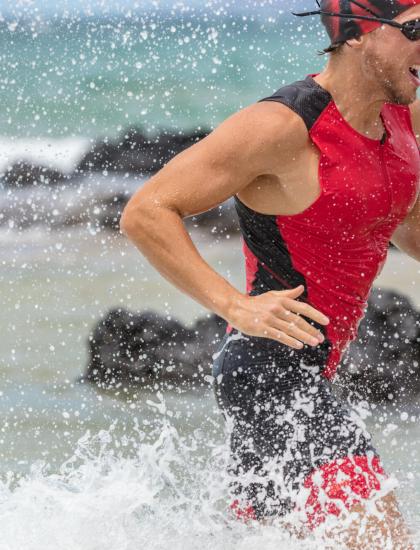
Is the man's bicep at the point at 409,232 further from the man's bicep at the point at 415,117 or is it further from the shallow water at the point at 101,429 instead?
the shallow water at the point at 101,429

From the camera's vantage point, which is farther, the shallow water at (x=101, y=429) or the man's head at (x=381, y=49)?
the shallow water at (x=101, y=429)

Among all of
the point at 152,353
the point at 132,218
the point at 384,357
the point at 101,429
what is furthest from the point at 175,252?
the point at 152,353

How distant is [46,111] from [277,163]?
1499cm

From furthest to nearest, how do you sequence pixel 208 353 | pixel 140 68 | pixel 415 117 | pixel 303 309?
pixel 140 68, pixel 208 353, pixel 415 117, pixel 303 309

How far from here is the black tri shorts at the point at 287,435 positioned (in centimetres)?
258

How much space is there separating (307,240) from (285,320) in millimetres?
413

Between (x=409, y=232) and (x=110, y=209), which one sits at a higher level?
(x=110, y=209)

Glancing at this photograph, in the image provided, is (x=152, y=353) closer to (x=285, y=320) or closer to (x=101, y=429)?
(x=101, y=429)

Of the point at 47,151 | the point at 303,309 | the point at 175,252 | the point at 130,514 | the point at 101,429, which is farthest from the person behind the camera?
the point at 47,151

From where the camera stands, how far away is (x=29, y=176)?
14.1 meters

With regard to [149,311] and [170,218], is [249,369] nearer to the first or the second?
[170,218]

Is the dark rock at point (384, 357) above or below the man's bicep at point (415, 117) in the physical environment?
below

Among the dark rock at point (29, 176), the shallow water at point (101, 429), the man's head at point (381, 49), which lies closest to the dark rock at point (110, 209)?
the shallow water at point (101, 429)

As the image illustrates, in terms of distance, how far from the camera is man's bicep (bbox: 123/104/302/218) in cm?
253
